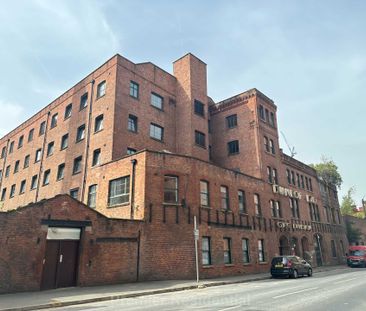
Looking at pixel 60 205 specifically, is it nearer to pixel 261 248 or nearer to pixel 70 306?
pixel 70 306

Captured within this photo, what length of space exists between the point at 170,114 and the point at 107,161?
31.4 ft

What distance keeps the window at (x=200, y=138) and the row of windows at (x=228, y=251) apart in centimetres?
1065

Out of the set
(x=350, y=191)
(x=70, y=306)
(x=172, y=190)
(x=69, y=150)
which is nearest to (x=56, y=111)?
(x=69, y=150)

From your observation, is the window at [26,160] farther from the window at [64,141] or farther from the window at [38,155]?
the window at [64,141]

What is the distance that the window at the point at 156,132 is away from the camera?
28.1 metres

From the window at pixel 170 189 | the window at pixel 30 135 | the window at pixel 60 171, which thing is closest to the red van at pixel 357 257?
the window at pixel 170 189

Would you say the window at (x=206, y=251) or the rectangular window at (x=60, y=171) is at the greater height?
the rectangular window at (x=60, y=171)

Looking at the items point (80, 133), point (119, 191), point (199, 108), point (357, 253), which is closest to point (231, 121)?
point (199, 108)

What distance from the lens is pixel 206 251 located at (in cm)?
2081

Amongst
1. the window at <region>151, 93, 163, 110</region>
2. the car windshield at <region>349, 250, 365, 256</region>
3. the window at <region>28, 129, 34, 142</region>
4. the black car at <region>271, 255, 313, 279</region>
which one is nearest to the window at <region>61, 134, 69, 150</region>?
the window at <region>28, 129, 34, 142</region>

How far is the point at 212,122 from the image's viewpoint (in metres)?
35.8

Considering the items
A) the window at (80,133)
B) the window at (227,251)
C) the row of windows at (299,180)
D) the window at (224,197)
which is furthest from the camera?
the row of windows at (299,180)

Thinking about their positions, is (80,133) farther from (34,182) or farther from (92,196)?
(34,182)

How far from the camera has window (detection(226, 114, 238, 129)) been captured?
33566 mm
